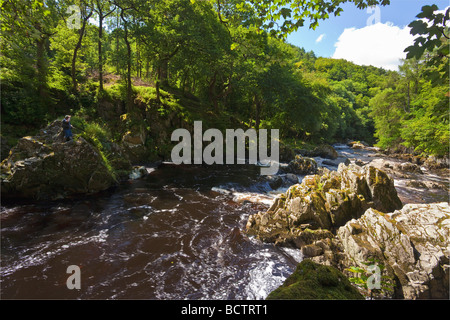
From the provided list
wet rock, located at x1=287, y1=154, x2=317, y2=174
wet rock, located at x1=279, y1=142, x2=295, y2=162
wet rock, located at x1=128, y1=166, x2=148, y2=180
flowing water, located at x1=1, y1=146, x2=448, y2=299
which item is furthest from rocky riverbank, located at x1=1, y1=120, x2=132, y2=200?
wet rock, located at x1=279, y1=142, x2=295, y2=162

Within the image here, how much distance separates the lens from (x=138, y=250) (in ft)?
24.6

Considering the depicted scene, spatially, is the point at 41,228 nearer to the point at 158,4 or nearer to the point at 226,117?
the point at 158,4

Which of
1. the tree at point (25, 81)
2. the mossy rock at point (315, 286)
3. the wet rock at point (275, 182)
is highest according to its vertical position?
the tree at point (25, 81)

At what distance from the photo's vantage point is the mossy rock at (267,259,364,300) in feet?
10.2

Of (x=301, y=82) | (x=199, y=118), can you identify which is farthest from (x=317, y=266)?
(x=301, y=82)

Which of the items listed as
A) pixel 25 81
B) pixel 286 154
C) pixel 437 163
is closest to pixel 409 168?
pixel 437 163

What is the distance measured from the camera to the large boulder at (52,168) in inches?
406

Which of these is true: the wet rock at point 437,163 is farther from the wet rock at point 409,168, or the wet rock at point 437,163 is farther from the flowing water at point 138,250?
the flowing water at point 138,250

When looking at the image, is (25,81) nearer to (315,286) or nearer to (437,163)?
(315,286)

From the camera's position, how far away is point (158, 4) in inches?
754

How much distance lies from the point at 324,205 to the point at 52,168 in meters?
13.6

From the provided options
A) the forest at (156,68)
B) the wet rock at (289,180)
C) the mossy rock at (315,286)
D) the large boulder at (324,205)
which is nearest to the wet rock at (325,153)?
the forest at (156,68)

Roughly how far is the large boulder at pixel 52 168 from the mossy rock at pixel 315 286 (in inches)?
485
